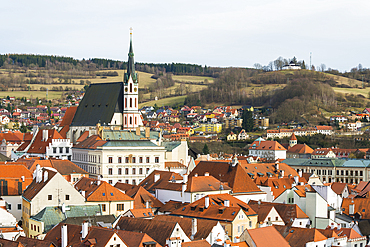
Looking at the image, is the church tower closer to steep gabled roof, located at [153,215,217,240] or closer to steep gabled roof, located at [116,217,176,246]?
steep gabled roof, located at [116,217,176,246]

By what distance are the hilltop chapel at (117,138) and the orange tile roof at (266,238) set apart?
3805cm

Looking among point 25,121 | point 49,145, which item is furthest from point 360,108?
point 49,145

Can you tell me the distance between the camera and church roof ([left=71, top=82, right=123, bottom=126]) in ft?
331

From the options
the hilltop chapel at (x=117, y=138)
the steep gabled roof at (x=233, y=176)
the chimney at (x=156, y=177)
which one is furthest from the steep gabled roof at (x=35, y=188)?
the hilltop chapel at (x=117, y=138)

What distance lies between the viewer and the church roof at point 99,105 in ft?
331

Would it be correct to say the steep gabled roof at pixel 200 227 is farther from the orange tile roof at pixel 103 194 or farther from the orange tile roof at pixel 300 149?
the orange tile roof at pixel 300 149

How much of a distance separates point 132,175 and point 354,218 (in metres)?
34.8

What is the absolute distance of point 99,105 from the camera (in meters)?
105

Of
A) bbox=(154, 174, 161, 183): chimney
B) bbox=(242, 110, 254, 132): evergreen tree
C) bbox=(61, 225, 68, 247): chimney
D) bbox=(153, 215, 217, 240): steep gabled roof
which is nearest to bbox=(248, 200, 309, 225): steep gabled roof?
bbox=(153, 215, 217, 240): steep gabled roof

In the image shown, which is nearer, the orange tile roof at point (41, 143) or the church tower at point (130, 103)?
the church tower at point (130, 103)

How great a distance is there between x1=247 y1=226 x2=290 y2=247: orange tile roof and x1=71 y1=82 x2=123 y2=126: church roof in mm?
60979

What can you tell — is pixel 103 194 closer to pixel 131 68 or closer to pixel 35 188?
pixel 35 188

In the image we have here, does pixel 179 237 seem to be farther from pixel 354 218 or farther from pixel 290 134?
pixel 290 134

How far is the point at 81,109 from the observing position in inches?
4274
